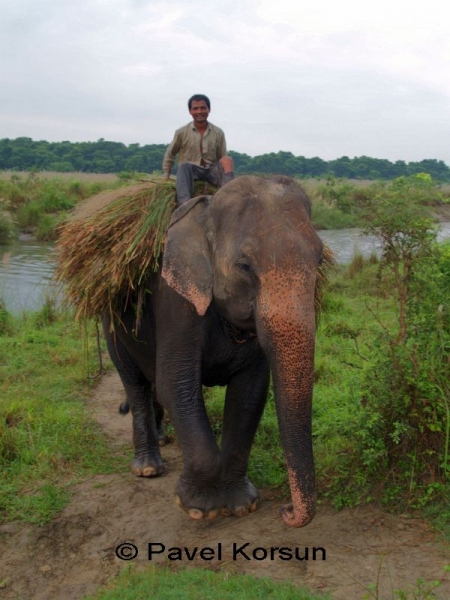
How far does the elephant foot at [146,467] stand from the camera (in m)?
5.04

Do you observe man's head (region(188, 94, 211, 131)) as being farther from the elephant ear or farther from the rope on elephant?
the elephant ear

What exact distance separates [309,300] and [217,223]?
78cm

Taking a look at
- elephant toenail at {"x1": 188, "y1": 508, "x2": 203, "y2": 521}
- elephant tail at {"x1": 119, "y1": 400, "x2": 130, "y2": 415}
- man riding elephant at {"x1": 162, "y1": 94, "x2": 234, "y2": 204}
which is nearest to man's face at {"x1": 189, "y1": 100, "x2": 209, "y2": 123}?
man riding elephant at {"x1": 162, "y1": 94, "x2": 234, "y2": 204}

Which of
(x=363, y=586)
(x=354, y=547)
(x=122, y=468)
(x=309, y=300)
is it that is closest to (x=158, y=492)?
(x=122, y=468)

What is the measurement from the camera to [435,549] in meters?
3.60

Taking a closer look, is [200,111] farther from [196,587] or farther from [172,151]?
[196,587]

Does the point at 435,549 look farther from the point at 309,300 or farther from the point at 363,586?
the point at 309,300

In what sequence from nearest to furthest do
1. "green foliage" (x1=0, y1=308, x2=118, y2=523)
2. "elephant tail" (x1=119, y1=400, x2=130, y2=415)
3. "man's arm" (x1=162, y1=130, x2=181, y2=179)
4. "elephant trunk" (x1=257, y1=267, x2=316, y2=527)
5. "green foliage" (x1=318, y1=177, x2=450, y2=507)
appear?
"elephant trunk" (x1=257, y1=267, x2=316, y2=527)
"green foliage" (x1=318, y1=177, x2=450, y2=507)
"green foliage" (x1=0, y1=308, x2=118, y2=523)
"man's arm" (x1=162, y1=130, x2=181, y2=179)
"elephant tail" (x1=119, y1=400, x2=130, y2=415)

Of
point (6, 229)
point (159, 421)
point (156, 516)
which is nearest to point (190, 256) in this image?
point (156, 516)

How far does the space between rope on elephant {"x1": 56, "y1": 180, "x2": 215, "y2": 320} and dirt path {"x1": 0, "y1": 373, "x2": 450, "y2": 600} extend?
4.32ft

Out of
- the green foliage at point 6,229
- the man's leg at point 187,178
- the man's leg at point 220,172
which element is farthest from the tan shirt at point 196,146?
the green foliage at point 6,229

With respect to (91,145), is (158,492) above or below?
below

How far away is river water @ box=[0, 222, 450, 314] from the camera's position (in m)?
11.6

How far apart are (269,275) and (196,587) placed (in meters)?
1.55
